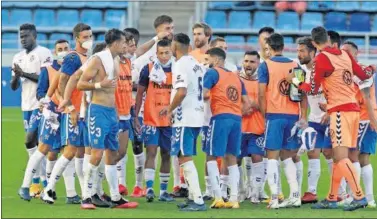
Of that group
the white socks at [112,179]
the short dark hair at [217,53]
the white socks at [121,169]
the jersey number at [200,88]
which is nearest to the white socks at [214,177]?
the jersey number at [200,88]

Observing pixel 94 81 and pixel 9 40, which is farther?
pixel 9 40

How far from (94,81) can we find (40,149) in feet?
5.12

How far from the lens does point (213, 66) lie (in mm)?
13172

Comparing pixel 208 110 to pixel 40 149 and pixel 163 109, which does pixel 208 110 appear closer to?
pixel 163 109

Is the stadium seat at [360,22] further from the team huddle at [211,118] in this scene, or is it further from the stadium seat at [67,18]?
the team huddle at [211,118]

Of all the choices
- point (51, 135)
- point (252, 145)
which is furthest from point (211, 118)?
point (51, 135)

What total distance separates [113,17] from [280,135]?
2193 cm

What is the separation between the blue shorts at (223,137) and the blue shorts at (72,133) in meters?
1.53

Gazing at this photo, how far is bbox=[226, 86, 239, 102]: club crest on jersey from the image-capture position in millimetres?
13103

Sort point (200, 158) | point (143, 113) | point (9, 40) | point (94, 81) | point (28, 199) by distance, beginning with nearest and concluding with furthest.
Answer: point (94, 81) < point (28, 199) < point (143, 113) < point (200, 158) < point (9, 40)

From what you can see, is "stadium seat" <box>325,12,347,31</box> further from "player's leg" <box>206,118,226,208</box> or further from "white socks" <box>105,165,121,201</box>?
"white socks" <box>105,165,121,201</box>

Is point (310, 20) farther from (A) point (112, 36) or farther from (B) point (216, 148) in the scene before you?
(A) point (112, 36)

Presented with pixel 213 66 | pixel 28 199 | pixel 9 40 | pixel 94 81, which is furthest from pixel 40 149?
pixel 9 40

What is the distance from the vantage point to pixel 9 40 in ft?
110
